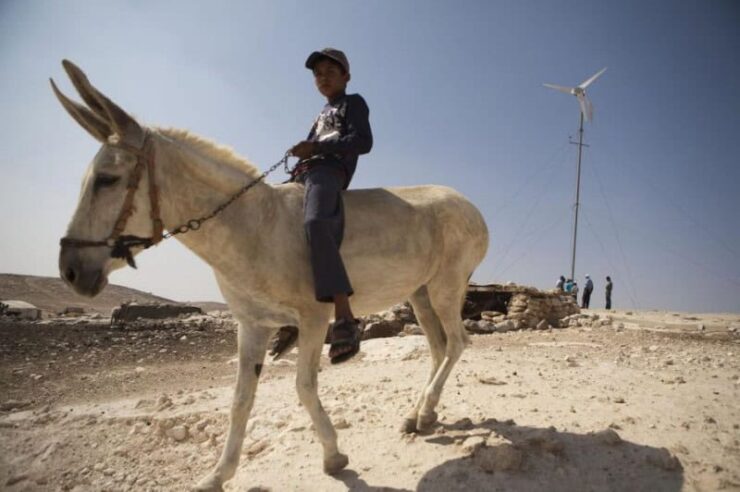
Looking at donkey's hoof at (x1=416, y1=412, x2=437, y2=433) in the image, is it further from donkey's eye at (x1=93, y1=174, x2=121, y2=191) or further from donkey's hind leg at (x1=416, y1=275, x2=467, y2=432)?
donkey's eye at (x1=93, y1=174, x2=121, y2=191)

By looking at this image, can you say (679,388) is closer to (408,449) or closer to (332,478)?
(408,449)

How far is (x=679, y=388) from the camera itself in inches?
183

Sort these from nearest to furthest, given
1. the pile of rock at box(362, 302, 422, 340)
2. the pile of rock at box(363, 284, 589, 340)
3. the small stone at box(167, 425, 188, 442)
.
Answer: the small stone at box(167, 425, 188, 442), the pile of rock at box(362, 302, 422, 340), the pile of rock at box(363, 284, 589, 340)

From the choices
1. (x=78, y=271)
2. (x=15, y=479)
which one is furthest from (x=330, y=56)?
(x=15, y=479)

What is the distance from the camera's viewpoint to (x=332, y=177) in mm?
3365

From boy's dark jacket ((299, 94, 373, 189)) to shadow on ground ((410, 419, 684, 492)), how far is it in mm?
2427

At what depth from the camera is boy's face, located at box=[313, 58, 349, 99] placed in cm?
382

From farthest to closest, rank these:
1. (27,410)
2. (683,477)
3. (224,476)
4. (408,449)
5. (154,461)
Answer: (27,410) → (154,461) → (408,449) → (224,476) → (683,477)

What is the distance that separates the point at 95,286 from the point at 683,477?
424cm

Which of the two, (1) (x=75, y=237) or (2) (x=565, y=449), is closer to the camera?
(1) (x=75, y=237)

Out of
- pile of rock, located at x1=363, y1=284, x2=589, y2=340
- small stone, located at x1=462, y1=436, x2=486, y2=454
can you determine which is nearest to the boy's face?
small stone, located at x1=462, y1=436, x2=486, y2=454

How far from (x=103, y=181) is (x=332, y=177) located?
5.12ft

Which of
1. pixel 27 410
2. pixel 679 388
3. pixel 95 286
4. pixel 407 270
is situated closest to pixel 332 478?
pixel 407 270

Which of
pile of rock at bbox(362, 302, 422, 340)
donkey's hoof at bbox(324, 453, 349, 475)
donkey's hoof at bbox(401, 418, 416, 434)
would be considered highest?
pile of rock at bbox(362, 302, 422, 340)
